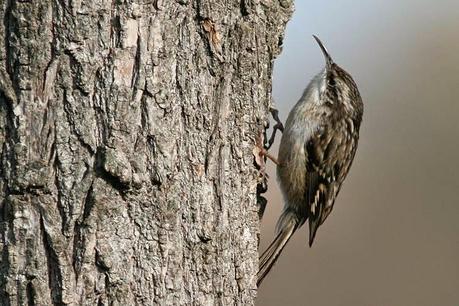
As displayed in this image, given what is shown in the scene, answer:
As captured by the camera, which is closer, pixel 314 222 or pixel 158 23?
pixel 158 23

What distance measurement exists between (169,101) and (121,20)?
225mm

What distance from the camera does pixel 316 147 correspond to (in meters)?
4.16

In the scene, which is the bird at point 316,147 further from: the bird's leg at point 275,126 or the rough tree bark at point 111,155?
the rough tree bark at point 111,155

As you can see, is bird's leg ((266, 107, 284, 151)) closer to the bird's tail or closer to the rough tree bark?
the bird's tail

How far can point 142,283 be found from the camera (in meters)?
2.41

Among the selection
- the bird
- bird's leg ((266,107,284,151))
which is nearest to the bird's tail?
the bird

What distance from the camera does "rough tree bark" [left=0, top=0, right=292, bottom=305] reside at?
2.31m

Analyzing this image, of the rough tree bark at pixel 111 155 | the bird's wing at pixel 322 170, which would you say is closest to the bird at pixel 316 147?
the bird's wing at pixel 322 170

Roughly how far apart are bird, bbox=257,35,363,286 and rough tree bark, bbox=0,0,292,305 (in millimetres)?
1463

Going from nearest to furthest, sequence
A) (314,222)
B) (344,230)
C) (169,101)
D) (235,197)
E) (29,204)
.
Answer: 1. (29,204)
2. (169,101)
3. (235,197)
4. (314,222)
5. (344,230)

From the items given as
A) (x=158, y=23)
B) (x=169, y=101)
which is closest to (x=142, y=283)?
(x=169, y=101)

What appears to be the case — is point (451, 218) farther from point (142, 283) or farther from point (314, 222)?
point (142, 283)

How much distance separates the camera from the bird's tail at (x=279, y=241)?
3710mm

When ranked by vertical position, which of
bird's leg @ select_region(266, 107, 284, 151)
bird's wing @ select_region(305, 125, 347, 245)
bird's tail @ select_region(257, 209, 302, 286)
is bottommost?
bird's tail @ select_region(257, 209, 302, 286)
